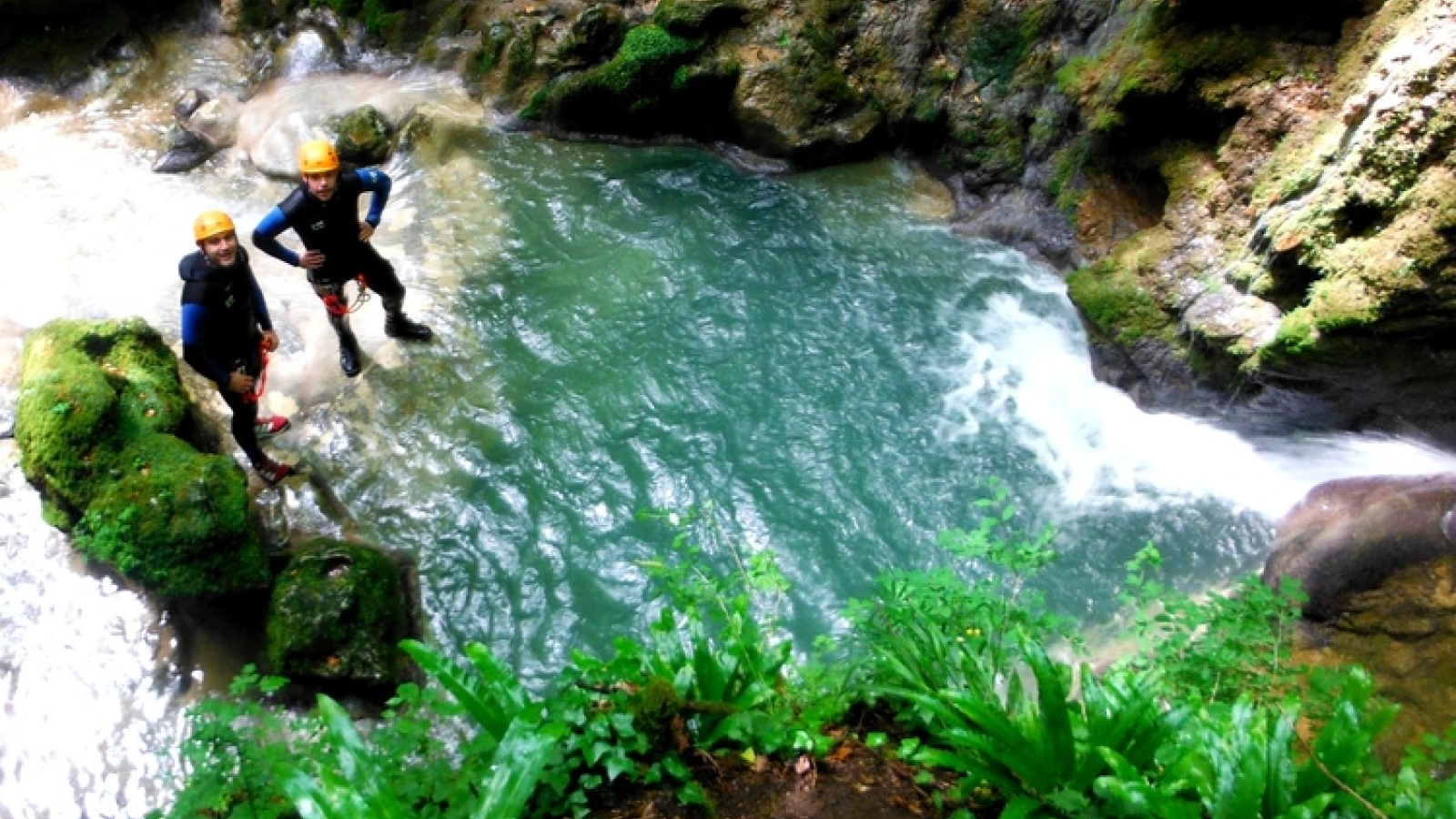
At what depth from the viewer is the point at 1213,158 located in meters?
7.19

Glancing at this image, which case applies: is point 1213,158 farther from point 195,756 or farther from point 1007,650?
point 195,756

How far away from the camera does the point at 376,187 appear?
20.9 feet

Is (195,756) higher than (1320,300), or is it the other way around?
(1320,300)

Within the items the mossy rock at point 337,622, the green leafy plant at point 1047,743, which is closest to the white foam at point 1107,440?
the green leafy plant at point 1047,743

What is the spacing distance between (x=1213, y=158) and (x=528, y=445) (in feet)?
20.2

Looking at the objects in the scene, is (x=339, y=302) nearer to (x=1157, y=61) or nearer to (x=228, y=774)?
(x=228, y=774)

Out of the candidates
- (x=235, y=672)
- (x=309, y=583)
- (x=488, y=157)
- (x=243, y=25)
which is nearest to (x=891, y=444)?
(x=309, y=583)

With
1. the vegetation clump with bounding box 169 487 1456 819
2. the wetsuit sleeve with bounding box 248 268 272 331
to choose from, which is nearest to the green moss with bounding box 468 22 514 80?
the wetsuit sleeve with bounding box 248 268 272 331

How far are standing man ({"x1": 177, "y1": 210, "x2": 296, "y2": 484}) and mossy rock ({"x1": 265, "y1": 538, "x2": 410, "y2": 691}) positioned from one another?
1.10 meters

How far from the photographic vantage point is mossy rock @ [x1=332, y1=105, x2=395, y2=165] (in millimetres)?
9656

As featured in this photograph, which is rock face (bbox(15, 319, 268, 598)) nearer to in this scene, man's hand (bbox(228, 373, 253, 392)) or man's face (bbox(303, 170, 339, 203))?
man's hand (bbox(228, 373, 253, 392))

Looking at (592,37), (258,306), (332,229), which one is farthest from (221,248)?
(592,37)

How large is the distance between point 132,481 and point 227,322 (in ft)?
4.05

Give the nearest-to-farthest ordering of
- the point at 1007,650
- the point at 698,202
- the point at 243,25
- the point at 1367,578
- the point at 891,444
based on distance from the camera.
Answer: the point at 1007,650, the point at 1367,578, the point at 891,444, the point at 698,202, the point at 243,25
